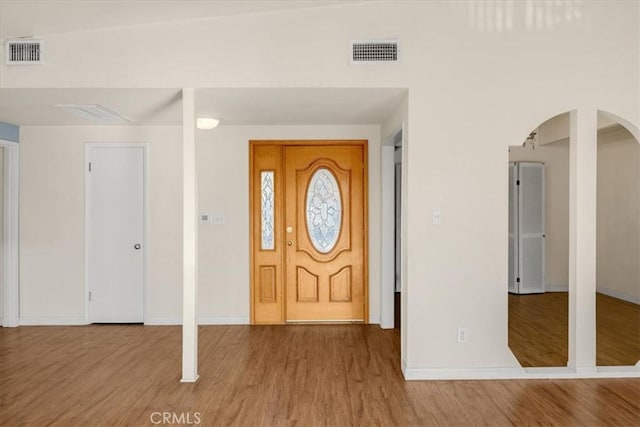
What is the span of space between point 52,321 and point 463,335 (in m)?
4.68

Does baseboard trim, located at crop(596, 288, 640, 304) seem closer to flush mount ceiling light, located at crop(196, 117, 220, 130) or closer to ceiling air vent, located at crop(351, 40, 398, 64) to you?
ceiling air vent, located at crop(351, 40, 398, 64)

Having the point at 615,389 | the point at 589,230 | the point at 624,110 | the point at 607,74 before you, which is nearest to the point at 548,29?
A: the point at 607,74

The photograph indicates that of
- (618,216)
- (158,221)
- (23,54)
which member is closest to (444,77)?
(23,54)

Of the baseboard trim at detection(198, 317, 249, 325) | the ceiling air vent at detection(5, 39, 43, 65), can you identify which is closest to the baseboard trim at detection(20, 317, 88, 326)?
the baseboard trim at detection(198, 317, 249, 325)

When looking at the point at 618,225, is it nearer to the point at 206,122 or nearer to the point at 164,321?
the point at 206,122

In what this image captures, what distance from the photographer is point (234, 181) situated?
17.3 feet

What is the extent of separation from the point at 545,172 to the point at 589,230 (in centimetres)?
389

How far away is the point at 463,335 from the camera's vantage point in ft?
12.0

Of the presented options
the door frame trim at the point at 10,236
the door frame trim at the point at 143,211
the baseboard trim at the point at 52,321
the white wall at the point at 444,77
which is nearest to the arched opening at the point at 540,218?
the white wall at the point at 444,77

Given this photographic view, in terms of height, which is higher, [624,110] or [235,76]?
[235,76]

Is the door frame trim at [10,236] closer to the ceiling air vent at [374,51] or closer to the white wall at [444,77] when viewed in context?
the white wall at [444,77]

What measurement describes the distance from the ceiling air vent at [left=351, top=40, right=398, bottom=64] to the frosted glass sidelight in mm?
2159

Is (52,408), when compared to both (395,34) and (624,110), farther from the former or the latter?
(624,110)

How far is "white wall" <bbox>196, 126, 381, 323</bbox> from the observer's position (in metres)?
5.27
